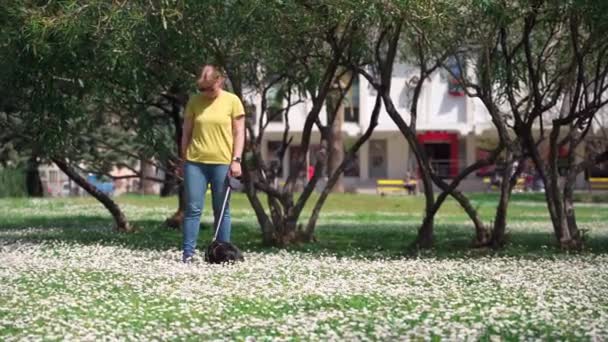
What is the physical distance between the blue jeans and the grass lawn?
422 mm

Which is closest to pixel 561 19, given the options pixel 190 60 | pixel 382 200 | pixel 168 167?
pixel 190 60

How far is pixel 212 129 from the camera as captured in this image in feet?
35.6

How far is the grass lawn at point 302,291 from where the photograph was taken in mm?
6664

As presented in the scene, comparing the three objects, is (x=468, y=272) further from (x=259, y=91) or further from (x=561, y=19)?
(x=259, y=91)

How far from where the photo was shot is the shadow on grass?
1312 cm

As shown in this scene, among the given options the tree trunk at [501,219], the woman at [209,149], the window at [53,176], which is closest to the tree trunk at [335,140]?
the tree trunk at [501,219]

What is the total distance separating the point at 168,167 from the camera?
59.3 feet

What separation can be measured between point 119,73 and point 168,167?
5672mm

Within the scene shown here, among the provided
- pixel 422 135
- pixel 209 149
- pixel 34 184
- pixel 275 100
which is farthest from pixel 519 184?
pixel 209 149

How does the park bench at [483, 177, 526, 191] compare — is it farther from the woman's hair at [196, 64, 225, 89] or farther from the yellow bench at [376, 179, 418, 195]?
the woman's hair at [196, 64, 225, 89]

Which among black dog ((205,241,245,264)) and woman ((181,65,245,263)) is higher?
woman ((181,65,245,263))

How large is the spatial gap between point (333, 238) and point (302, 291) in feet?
27.0

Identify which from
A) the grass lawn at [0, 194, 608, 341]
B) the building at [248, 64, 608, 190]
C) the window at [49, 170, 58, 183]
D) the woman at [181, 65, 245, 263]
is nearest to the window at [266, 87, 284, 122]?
the grass lawn at [0, 194, 608, 341]

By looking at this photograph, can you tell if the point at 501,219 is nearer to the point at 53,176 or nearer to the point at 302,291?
the point at 302,291
